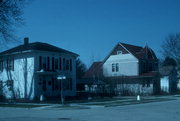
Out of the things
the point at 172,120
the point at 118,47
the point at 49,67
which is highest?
the point at 118,47

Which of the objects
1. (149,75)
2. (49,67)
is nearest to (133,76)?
(149,75)

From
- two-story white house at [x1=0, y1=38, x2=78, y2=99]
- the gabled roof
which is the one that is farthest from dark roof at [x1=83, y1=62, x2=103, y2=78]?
two-story white house at [x1=0, y1=38, x2=78, y2=99]

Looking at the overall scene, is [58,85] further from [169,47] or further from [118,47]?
[169,47]

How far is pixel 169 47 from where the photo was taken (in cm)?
6084

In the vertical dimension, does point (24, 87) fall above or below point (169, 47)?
below

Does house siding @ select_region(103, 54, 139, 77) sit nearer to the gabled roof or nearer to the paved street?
the gabled roof

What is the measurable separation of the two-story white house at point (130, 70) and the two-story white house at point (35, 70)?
32.8 ft

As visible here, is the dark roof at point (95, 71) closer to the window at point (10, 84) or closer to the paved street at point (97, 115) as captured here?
the window at point (10, 84)

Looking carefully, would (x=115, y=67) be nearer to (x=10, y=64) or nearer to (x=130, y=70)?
(x=130, y=70)

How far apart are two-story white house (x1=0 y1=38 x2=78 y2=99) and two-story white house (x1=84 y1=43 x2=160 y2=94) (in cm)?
1000

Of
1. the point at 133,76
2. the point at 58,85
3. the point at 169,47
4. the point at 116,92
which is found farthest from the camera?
the point at 169,47

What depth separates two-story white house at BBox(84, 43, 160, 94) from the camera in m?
51.7

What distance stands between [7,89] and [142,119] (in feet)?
98.5

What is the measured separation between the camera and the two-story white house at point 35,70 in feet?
132
